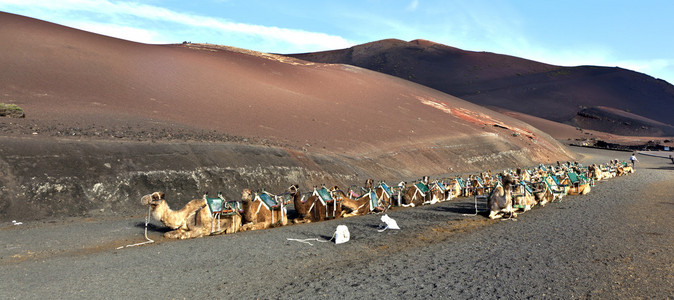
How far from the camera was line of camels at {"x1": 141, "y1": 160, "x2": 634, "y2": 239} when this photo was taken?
13.8 m

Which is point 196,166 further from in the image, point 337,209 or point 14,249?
point 14,249

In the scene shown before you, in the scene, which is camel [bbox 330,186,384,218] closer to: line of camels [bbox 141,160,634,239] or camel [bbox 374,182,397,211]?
line of camels [bbox 141,160,634,239]

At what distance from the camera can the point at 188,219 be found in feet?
45.5

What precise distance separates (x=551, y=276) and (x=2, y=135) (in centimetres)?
2209

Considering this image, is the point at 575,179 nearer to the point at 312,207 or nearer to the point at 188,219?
the point at 312,207

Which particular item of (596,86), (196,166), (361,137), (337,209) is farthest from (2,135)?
(596,86)

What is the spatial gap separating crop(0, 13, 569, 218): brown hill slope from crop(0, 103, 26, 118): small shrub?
53 centimetres

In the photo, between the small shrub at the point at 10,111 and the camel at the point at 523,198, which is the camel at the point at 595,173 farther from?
the small shrub at the point at 10,111

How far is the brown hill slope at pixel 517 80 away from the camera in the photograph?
132m

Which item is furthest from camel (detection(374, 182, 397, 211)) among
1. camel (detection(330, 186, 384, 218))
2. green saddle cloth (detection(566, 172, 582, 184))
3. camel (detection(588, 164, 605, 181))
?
camel (detection(588, 164, 605, 181))

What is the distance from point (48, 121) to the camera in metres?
24.4

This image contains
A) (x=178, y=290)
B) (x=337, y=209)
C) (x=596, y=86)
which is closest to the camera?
(x=178, y=290)

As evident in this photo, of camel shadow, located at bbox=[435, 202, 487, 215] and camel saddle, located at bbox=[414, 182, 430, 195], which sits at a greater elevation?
camel saddle, located at bbox=[414, 182, 430, 195]

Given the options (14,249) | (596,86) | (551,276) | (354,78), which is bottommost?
(14,249)
